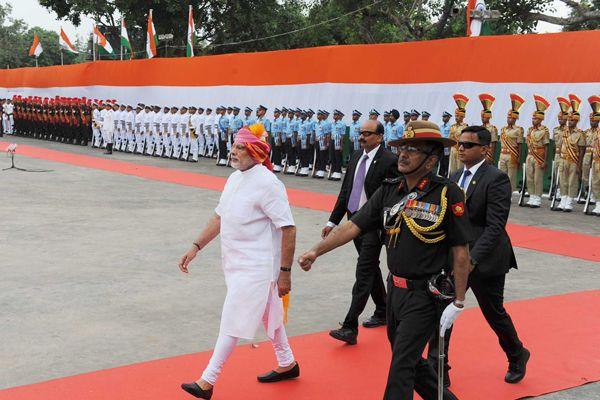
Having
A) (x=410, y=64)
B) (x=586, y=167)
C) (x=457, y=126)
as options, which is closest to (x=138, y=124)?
(x=410, y=64)

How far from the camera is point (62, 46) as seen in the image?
3944cm

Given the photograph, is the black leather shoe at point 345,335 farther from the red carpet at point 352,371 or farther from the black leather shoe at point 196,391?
the black leather shoe at point 196,391

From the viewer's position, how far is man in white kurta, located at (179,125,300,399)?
15.4 feet

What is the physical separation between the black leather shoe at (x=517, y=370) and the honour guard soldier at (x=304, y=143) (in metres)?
15.6

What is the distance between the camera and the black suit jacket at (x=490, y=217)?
4934 mm

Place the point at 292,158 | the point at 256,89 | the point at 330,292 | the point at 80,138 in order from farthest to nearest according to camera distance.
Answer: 1. the point at 80,138
2. the point at 256,89
3. the point at 292,158
4. the point at 330,292

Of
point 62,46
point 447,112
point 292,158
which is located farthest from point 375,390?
point 62,46

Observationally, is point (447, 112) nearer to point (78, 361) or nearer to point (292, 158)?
point (292, 158)

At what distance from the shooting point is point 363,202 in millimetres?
6500

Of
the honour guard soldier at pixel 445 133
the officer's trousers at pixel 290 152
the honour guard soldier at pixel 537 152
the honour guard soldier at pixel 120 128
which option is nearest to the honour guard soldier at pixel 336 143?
the officer's trousers at pixel 290 152

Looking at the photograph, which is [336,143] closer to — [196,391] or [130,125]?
[130,125]

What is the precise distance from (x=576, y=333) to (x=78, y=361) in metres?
3.92

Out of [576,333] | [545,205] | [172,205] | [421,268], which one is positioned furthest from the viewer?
[545,205]

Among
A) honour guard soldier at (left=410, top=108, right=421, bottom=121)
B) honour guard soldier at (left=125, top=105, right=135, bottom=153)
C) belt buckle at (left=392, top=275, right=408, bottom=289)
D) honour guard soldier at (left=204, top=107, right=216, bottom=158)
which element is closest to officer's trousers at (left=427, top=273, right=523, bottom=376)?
belt buckle at (left=392, top=275, right=408, bottom=289)
